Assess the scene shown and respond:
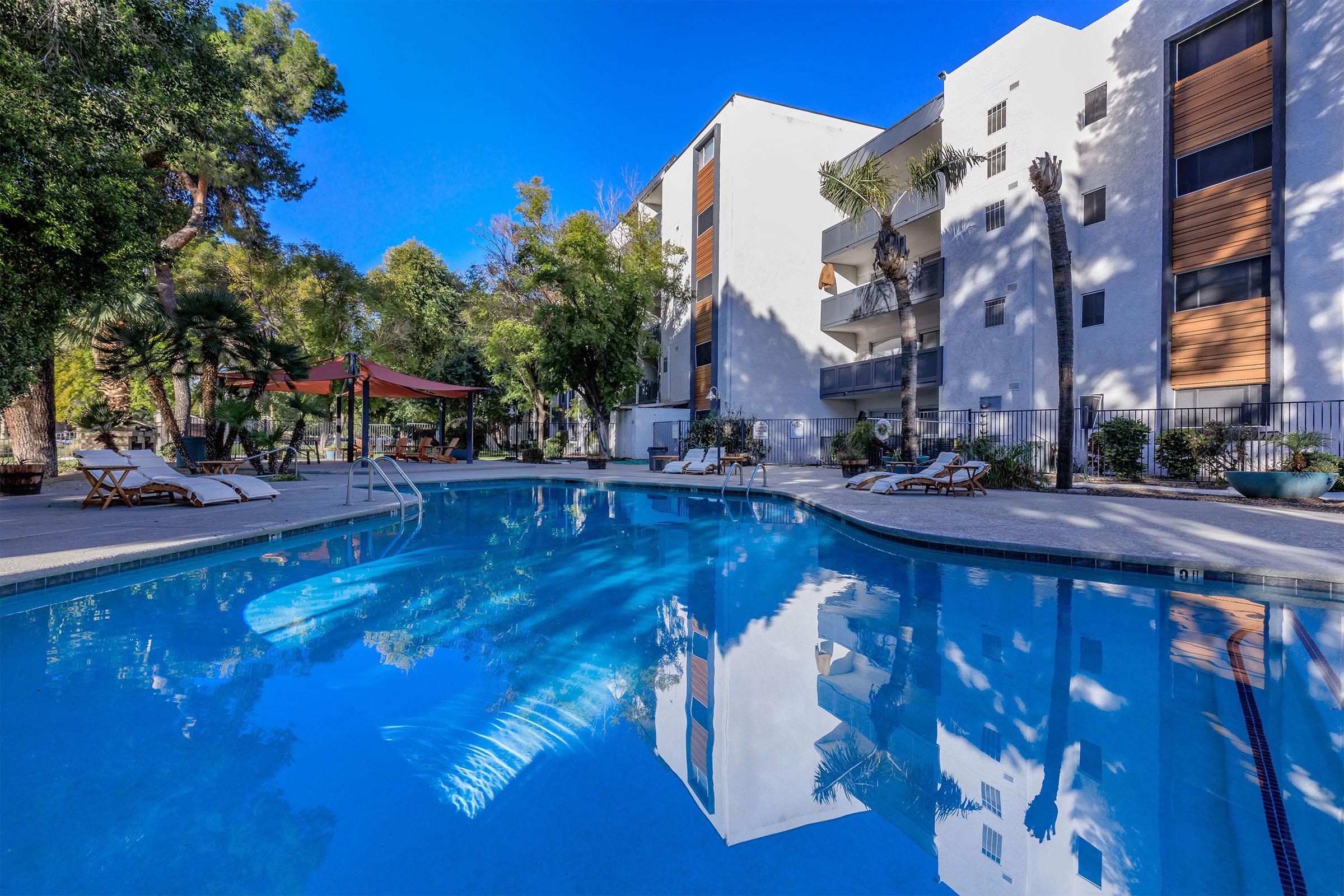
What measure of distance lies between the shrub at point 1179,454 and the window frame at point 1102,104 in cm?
877

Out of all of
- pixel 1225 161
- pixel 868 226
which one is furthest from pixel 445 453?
pixel 1225 161

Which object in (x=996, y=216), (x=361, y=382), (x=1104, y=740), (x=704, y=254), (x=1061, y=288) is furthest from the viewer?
(x=704, y=254)

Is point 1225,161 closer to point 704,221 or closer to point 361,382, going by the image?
point 704,221

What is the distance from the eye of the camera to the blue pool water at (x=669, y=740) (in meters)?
2.07

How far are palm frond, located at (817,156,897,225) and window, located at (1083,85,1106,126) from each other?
277 inches

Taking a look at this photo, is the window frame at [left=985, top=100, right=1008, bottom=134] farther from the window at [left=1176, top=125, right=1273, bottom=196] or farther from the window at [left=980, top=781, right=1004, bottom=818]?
the window at [left=980, top=781, right=1004, bottom=818]

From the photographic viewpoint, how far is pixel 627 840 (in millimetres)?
2207

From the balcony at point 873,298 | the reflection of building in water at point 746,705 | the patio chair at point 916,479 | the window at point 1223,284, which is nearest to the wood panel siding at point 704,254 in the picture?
the balcony at point 873,298

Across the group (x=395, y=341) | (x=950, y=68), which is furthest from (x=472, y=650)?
(x=395, y=341)

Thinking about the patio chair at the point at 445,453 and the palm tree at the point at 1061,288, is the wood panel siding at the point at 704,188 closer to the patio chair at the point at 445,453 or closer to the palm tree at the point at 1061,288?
the patio chair at the point at 445,453

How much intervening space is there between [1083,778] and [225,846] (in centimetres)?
339

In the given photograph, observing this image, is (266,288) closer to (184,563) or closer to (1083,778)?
(184,563)

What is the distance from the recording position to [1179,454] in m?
13.2

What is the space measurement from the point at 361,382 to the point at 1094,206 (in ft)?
67.9
